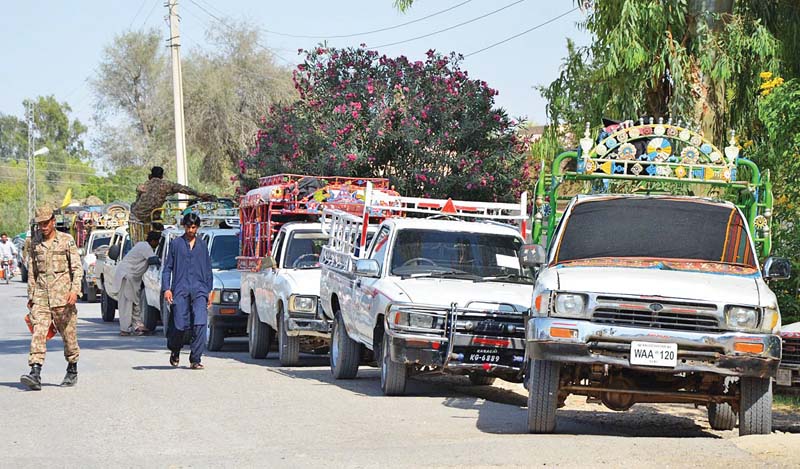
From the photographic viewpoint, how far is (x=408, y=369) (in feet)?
44.5

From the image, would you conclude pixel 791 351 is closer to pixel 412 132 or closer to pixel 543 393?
pixel 543 393

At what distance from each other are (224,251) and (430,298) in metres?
9.50

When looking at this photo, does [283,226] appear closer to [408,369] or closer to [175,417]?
[408,369]

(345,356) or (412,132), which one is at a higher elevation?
(412,132)

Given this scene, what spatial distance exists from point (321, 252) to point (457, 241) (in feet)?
11.1

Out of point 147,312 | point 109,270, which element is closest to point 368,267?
point 147,312

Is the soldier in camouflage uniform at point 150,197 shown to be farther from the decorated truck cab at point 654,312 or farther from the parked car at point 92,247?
the decorated truck cab at point 654,312

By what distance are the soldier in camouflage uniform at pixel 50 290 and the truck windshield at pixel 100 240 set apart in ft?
71.5

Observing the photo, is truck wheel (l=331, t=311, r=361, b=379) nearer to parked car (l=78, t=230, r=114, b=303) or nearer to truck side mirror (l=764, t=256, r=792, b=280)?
truck side mirror (l=764, t=256, r=792, b=280)

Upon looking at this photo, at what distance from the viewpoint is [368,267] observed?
1358cm

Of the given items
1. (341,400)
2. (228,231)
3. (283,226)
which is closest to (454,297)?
(341,400)

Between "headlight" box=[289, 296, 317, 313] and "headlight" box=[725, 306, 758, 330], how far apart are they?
7706 millimetres

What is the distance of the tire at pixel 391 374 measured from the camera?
43.2 ft

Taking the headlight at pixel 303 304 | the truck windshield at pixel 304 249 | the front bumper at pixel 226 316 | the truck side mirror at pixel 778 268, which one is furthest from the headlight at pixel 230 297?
the truck side mirror at pixel 778 268
